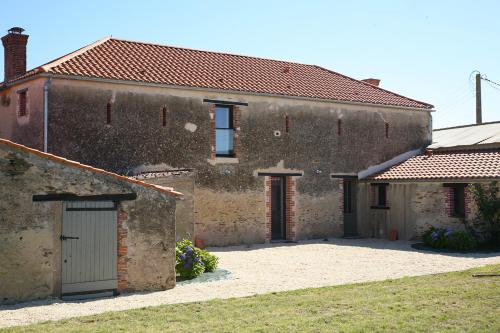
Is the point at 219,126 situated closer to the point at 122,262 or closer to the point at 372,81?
the point at 122,262

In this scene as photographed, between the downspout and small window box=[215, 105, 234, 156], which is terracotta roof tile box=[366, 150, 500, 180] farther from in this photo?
the downspout

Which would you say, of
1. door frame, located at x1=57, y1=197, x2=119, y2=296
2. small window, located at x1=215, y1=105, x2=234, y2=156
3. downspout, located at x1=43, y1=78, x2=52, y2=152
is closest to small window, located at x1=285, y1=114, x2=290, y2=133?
small window, located at x1=215, y1=105, x2=234, y2=156

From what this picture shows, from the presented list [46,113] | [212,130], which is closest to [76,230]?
[46,113]

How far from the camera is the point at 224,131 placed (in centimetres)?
1894

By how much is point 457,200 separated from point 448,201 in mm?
377

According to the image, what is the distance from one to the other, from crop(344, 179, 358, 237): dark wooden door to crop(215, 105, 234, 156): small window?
17.6 feet

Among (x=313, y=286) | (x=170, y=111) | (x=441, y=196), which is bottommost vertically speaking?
(x=313, y=286)

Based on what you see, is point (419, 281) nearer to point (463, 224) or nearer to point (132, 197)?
point (132, 197)

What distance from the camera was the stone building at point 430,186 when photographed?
Result: 18.8 meters

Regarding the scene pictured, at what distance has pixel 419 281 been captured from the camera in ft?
37.4

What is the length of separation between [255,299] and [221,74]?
11.5 m

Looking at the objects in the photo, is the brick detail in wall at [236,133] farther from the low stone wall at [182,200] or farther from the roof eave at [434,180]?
the roof eave at [434,180]

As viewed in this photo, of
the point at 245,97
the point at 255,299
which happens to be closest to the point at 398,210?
the point at 245,97

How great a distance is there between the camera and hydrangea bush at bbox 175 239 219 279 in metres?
12.4
